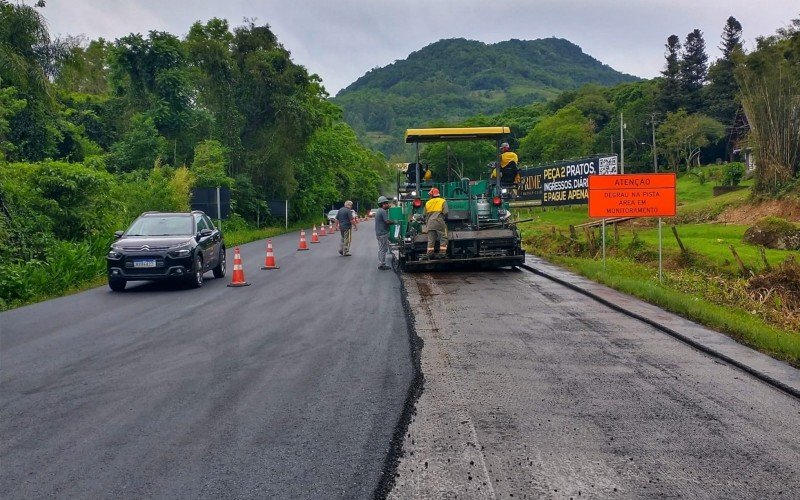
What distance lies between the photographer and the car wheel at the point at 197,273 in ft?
50.7

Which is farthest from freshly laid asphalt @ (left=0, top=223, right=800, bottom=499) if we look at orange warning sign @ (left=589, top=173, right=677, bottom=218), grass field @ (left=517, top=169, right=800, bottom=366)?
orange warning sign @ (left=589, top=173, right=677, bottom=218)

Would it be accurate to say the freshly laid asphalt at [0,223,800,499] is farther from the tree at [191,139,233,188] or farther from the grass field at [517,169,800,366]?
the tree at [191,139,233,188]

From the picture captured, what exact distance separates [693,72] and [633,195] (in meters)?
78.6

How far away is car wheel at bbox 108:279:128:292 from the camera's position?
15.3m

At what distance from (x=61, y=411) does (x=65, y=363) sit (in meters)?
2.16

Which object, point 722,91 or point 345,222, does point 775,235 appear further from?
point 722,91

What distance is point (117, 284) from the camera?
1537cm

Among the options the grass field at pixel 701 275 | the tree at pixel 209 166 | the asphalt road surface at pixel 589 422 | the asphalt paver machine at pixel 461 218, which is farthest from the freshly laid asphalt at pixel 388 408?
the tree at pixel 209 166

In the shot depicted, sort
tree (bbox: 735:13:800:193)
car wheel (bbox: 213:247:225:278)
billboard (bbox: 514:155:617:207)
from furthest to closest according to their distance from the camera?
tree (bbox: 735:13:800:193), billboard (bbox: 514:155:617:207), car wheel (bbox: 213:247:225:278)

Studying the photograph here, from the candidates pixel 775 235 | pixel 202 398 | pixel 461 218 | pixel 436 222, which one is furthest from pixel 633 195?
pixel 202 398

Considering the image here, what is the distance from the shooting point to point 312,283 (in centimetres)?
1603

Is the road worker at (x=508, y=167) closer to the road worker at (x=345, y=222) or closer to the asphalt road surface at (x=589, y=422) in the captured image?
the road worker at (x=345, y=222)

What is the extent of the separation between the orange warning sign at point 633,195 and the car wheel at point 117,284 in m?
10.3

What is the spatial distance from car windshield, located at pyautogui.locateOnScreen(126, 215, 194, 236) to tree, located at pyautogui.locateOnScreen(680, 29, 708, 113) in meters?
77.9
